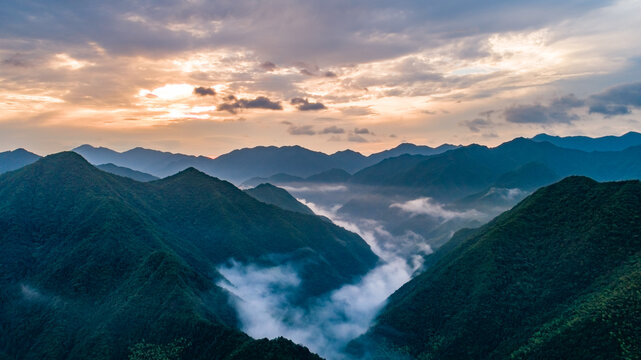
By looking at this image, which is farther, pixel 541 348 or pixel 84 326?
pixel 84 326

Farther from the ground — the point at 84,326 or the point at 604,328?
the point at 84,326

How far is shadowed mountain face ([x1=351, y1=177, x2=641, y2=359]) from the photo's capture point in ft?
407

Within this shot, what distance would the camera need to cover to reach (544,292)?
523 feet

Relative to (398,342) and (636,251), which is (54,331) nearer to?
(398,342)

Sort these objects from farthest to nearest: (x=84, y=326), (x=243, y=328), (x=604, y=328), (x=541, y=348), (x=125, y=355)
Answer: (x=243, y=328) < (x=84, y=326) < (x=125, y=355) < (x=541, y=348) < (x=604, y=328)

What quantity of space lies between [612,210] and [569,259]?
91.1 ft

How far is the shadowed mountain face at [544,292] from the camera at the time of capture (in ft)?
407

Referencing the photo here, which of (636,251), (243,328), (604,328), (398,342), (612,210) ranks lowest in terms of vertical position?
(398,342)

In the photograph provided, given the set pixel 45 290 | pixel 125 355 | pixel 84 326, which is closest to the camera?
pixel 125 355

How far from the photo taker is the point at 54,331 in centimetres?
15862

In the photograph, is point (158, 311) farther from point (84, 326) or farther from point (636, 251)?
point (636, 251)

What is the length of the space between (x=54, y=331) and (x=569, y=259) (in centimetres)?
20862

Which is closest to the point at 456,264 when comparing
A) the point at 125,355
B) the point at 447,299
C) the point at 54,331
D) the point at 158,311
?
the point at 447,299

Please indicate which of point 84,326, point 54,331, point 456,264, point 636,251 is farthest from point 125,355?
point 636,251
